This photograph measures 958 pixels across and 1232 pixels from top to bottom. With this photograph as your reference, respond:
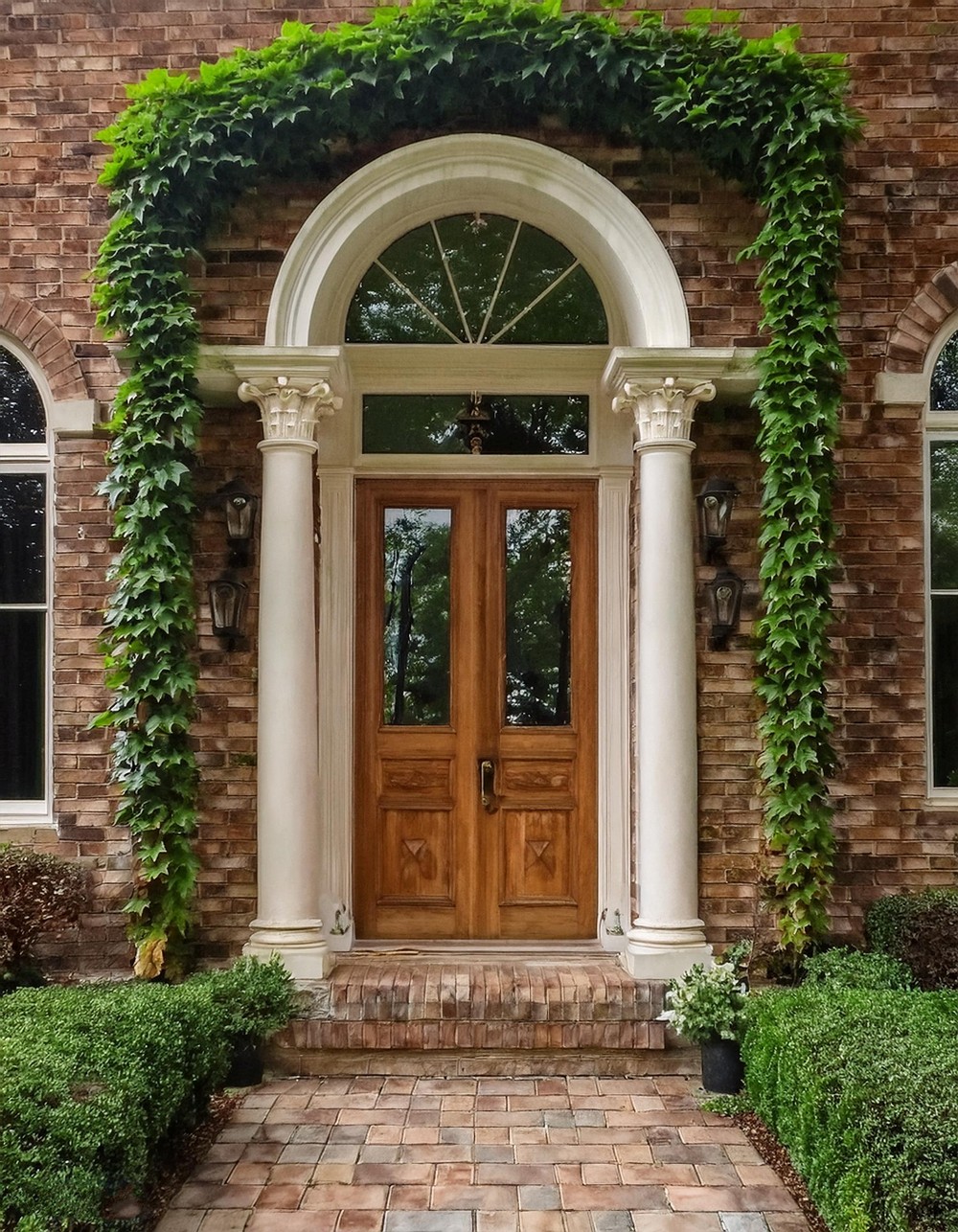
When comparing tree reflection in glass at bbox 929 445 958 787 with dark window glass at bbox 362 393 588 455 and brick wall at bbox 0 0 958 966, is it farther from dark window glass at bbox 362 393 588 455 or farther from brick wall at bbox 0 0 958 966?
dark window glass at bbox 362 393 588 455

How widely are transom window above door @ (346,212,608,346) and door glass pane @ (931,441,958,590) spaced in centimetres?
195

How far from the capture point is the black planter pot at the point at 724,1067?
184 inches

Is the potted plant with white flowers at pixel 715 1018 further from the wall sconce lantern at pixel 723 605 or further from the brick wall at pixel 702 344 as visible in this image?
the wall sconce lantern at pixel 723 605

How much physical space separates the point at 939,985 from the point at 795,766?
1156 millimetres

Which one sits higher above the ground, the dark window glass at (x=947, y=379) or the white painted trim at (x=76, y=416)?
the dark window glass at (x=947, y=379)

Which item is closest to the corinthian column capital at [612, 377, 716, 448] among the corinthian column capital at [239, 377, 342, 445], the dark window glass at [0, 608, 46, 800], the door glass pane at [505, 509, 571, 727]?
the door glass pane at [505, 509, 571, 727]

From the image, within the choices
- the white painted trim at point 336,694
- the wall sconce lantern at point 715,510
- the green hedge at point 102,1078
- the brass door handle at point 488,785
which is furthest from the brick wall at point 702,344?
the brass door handle at point 488,785

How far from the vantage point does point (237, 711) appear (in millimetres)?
5406

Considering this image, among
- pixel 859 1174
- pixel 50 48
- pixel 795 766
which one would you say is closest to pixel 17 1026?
pixel 859 1174

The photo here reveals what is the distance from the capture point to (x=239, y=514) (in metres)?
5.30

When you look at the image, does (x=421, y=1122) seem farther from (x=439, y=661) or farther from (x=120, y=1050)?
(x=439, y=661)

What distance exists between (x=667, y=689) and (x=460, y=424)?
1944 millimetres

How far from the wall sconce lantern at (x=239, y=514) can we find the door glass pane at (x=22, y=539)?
3.53 feet

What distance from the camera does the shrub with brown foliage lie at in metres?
4.86
